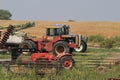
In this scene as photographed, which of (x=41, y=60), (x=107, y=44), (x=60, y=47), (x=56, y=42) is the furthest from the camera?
(x=107, y=44)

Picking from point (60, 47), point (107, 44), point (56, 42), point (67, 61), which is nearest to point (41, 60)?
point (67, 61)

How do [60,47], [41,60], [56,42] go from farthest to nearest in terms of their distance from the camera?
[56,42] < [60,47] < [41,60]

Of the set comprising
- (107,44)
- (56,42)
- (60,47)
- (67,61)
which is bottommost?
(107,44)

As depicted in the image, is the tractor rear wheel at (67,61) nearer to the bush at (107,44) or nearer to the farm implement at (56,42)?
the farm implement at (56,42)

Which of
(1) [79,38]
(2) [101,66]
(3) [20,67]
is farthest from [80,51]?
(3) [20,67]

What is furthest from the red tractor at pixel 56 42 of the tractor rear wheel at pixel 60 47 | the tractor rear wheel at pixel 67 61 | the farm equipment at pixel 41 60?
the tractor rear wheel at pixel 67 61

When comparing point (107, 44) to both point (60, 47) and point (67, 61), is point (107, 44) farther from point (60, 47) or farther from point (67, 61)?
point (67, 61)

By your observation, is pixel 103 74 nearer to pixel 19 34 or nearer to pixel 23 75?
pixel 23 75

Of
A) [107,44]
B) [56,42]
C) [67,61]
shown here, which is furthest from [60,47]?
[107,44]

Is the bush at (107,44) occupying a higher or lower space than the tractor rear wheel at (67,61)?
lower

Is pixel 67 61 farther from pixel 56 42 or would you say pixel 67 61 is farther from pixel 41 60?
pixel 56 42

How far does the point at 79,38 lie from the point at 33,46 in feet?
8.52

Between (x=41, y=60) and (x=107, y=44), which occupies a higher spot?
(x=41, y=60)

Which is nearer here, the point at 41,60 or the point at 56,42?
the point at 41,60
